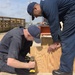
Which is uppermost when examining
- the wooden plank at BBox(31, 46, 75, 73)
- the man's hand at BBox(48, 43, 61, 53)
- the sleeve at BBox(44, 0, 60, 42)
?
the sleeve at BBox(44, 0, 60, 42)

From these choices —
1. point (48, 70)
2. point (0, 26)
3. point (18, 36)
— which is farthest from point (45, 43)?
point (0, 26)

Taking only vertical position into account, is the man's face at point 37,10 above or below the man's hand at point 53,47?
above

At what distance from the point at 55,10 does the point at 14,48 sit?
2.92 feet

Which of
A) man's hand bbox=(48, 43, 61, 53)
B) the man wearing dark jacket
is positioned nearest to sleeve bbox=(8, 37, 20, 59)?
the man wearing dark jacket

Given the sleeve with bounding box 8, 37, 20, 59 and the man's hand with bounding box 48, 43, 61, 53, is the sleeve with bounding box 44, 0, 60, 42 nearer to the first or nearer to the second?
the man's hand with bounding box 48, 43, 61, 53

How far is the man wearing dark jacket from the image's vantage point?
441 cm

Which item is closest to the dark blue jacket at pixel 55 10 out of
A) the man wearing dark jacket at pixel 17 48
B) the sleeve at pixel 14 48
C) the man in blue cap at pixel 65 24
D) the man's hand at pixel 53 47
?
the man in blue cap at pixel 65 24

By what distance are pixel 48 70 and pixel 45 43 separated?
512mm

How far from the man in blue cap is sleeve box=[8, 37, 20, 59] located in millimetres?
490

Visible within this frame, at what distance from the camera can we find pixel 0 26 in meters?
22.3

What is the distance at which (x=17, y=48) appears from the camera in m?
4.47

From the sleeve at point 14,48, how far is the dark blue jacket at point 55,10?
0.61 metres

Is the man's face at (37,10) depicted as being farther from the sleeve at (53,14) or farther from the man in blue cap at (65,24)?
the sleeve at (53,14)

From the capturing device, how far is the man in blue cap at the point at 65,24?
14.2 feet
